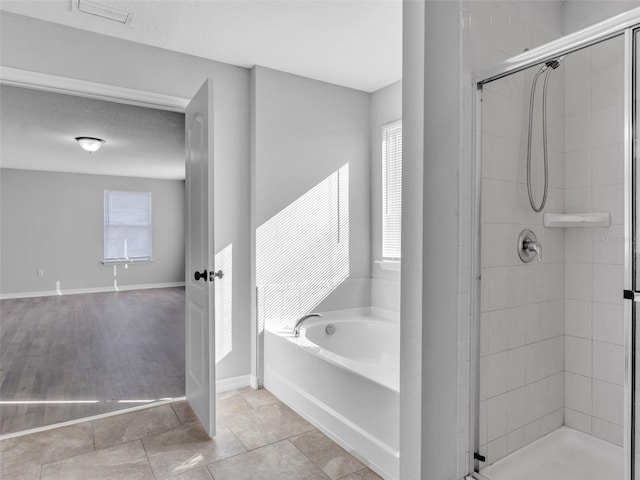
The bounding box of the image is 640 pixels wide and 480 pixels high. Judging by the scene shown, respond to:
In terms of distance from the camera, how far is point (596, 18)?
2059 mm

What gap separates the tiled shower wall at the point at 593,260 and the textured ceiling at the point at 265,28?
42.8 inches

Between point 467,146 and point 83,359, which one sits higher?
point 467,146

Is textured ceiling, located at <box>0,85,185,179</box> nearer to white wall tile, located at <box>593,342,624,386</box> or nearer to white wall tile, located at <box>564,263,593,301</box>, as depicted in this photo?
white wall tile, located at <box>564,263,593,301</box>

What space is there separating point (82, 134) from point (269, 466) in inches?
200

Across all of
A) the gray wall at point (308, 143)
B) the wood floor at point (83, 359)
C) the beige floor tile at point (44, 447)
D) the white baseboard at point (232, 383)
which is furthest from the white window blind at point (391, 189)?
the beige floor tile at point (44, 447)

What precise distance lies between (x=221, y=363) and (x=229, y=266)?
0.72 m

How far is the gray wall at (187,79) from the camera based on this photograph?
2.39m

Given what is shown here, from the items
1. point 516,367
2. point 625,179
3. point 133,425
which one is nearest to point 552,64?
point 625,179

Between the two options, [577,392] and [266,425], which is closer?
[577,392]

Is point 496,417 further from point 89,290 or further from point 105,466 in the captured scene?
point 89,290

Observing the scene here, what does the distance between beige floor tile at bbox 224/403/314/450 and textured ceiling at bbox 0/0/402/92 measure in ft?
7.90

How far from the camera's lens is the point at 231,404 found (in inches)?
110

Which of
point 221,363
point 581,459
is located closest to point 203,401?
point 221,363

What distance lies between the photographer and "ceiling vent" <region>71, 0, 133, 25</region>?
7.28 ft
